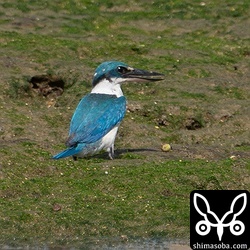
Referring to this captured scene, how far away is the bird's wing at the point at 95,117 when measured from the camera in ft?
37.8

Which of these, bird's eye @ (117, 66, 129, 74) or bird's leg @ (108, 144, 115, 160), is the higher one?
bird's eye @ (117, 66, 129, 74)

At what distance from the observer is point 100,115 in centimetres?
1179

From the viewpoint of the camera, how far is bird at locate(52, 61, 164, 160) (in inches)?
453

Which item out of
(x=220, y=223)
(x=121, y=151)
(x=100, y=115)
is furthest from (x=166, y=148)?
(x=220, y=223)

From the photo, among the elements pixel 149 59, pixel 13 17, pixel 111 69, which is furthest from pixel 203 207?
pixel 13 17

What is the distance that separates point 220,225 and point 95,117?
277 cm

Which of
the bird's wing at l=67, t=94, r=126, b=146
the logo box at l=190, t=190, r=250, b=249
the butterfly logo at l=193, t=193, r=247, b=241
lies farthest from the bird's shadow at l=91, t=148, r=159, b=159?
the butterfly logo at l=193, t=193, r=247, b=241

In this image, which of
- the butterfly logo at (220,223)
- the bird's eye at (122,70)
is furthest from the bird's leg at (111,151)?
the butterfly logo at (220,223)

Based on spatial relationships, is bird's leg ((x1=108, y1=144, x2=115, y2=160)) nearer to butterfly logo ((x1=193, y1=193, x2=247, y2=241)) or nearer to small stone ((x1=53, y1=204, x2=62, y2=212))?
small stone ((x1=53, y1=204, x2=62, y2=212))

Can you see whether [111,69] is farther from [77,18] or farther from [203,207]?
[77,18]

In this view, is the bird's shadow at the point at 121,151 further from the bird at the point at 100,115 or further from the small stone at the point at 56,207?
the small stone at the point at 56,207

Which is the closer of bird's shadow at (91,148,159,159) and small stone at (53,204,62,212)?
small stone at (53,204,62,212)

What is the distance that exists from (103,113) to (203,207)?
7.76 ft

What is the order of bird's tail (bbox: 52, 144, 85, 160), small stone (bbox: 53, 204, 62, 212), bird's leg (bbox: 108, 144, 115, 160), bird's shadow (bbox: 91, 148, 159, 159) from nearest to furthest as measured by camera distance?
small stone (bbox: 53, 204, 62, 212)
bird's tail (bbox: 52, 144, 85, 160)
bird's leg (bbox: 108, 144, 115, 160)
bird's shadow (bbox: 91, 148, 159, 159)
